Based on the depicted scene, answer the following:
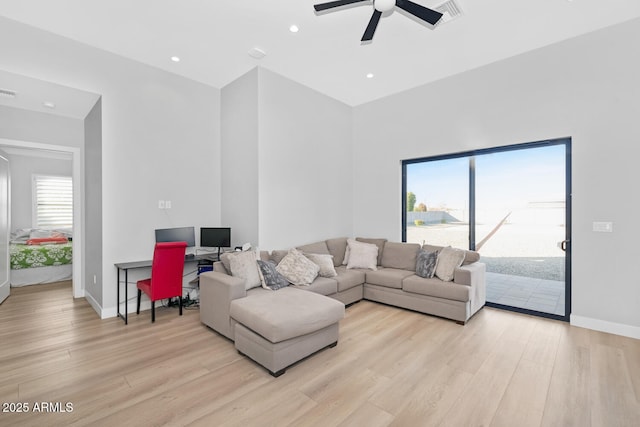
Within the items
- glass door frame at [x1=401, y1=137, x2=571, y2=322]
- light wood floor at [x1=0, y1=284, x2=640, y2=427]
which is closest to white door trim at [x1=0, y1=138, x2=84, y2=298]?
light wood floor at [x1=0, y1=284, x2=640, y2=427]

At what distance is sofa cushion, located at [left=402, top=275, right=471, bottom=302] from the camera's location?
11.1ft

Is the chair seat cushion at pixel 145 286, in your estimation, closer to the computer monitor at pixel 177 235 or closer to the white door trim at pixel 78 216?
the computer monitor at pixel 177 235

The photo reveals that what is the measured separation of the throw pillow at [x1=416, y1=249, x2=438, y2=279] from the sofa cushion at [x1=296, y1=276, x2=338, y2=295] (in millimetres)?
1221

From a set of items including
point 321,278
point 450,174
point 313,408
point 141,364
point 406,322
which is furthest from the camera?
point 450,174

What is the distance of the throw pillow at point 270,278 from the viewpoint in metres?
3.31

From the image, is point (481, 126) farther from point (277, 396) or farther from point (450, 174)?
point (277, 396)

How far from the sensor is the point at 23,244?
5488 millimetres

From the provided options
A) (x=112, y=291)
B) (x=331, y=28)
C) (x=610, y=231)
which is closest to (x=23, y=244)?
(x=112, y=291)

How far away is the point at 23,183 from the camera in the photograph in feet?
20.3

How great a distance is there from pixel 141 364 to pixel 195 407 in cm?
92

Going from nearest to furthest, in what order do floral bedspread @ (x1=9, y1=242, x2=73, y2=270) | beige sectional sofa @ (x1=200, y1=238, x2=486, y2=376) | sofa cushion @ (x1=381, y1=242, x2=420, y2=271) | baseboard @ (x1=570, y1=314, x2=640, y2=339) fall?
1. beige sectional sofa @ (x1=200, y1=238, x2=486, y2=376)
2. baseboard @ (x1=570, y1=314, x2=640, y2=339)
3. sofa cushion @ (x1=381, y1=242, x2=420, y2=271)
4. floral bedspread @ (x1=9, y1=242, x2=73, y2=270)

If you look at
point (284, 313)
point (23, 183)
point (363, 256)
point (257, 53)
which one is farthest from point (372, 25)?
point (23, 183)

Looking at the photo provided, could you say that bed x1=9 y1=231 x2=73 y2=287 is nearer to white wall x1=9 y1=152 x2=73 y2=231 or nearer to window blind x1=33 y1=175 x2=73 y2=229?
white wall x1=9 y1=152 x2=73 y2=231

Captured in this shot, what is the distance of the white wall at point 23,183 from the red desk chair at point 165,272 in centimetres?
515
